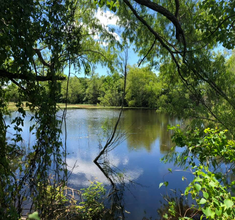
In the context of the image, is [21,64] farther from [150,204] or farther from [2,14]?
[150,204]

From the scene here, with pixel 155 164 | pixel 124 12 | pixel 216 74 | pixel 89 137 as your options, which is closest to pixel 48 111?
pixel 124 12

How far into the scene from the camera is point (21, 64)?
1.54 metres

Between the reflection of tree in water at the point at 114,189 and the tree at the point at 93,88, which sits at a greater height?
the tree at the point at 93,88

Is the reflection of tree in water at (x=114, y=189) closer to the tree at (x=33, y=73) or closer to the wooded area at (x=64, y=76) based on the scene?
the wooded area at (x=64, y=76)

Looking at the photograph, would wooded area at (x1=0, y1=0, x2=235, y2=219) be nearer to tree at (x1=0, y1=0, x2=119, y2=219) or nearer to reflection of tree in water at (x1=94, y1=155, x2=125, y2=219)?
tree at (x1=0, y1=0, x2=119, y2=219)

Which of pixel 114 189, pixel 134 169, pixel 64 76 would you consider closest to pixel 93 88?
pixel 134 169

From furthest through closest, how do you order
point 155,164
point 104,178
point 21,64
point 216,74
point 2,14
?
point 155,164 → point 104,178 → point 216,74 → point 21,64 → point 2,14

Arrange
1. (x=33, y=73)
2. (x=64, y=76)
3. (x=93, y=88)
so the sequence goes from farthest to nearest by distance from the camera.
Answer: (x=93, y=88), (x=64, y=76), (x=33, y=73)

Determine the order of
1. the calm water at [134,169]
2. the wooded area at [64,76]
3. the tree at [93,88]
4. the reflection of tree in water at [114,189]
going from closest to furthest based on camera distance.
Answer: the wooded area at [64,76]
the reflection of tree in water at [114,189]
the tree at [93,88]
the calm water at [134,169]

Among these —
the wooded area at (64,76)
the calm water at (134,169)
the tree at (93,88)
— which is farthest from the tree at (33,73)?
the tree at (93,88)

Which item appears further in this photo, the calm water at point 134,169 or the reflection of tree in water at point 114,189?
the calm water at point 134,169

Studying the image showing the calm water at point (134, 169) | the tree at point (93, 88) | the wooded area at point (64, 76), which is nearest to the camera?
the wooded area at point (64, 76)

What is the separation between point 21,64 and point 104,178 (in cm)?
402

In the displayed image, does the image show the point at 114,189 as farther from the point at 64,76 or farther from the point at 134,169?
the point at 64,76
